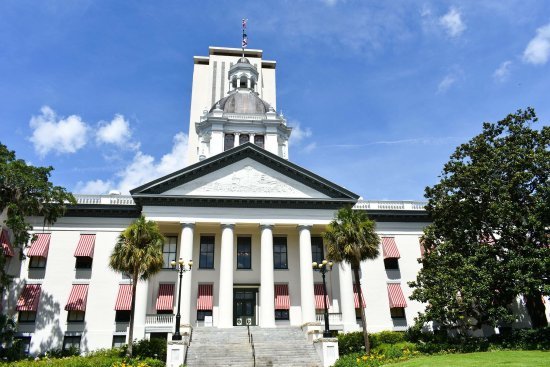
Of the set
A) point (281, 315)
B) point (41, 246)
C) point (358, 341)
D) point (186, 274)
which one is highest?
point (41, 246)

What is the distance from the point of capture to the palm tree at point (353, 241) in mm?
25969

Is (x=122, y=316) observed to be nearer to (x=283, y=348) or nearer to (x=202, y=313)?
(x=202, y=313)

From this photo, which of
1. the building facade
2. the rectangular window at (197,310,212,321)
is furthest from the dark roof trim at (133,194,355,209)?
the rectangular window at (197,310,212,321)

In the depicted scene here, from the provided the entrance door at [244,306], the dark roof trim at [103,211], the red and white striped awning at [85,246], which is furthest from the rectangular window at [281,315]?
the red and white striped awning at [85,246]

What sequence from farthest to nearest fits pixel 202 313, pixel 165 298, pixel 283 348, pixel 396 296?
pixel 396 296, pixel 202 313, pixel 165 298, pixel 283 348

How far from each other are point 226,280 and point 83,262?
432 inches

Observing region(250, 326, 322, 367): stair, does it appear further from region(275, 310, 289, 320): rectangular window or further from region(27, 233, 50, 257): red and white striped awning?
region(27, 233, 50, 257): red and white striped awning

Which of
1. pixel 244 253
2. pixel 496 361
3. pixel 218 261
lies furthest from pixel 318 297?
pixel 496 361

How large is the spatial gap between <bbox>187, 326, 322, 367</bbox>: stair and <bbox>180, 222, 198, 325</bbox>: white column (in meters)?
1.35

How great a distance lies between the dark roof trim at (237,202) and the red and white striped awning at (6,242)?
924cm

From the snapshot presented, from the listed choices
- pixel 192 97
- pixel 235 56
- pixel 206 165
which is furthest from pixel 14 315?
pixel 235 56

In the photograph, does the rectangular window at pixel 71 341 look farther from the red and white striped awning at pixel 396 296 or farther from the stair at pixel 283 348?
the red and white striped awning at pixel 396 296

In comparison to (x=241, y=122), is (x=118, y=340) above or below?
below

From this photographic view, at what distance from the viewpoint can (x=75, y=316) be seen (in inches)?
1230
